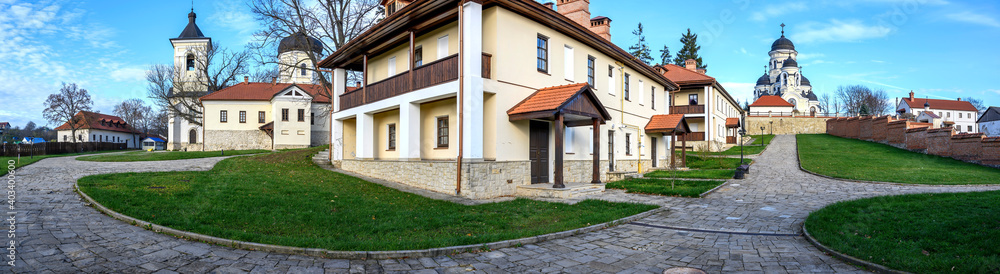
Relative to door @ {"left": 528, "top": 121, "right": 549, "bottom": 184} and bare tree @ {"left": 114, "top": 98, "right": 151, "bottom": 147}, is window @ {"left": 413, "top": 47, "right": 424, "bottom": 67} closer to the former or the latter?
door @ {"left": 528, "top": 121, "right": 549, "bottom": 184}

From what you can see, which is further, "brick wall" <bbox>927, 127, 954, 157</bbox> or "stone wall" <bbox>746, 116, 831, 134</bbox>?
"stone wall" <bbox>746, 116, 831, 134</bbox>

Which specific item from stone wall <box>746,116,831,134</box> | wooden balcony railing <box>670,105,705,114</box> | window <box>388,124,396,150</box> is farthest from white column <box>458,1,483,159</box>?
stone wall <box>746,116,831,134</box>

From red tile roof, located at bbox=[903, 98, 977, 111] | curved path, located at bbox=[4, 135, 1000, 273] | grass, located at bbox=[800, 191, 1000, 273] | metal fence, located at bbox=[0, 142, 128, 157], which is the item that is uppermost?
red tile roof, located at bbox=[903, 98, 977, 111]

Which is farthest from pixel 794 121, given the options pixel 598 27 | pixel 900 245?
pixel 900 245

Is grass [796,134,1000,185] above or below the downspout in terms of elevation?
below

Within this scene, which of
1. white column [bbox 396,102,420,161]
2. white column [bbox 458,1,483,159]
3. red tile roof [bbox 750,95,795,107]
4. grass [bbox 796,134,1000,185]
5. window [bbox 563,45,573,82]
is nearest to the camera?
white column [bbox 458,1,483,159]

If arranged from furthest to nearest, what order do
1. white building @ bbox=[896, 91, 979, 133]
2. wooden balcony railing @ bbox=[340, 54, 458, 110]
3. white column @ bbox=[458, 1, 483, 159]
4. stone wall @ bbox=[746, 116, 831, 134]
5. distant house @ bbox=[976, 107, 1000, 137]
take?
1. white building @ bbox=[896, 91, 979, 133]
2. distant house @ bbox=[976, 107, 1000, 137]
3. stone wall @ bbox=[746, 116, 831, 134]
4. wooden balcony railing @ bbox=[340, 54, 458, 110]
5. white column @ bbox=[458, 1, 483, 159]

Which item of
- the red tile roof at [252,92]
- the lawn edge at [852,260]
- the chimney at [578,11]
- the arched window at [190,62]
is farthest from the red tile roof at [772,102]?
the arched window at [190,62]

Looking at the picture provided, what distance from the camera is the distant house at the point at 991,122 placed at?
57.5 metres

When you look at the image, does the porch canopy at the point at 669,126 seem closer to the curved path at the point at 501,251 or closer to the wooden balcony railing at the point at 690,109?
the wooden balcony railing at the point at 690,109

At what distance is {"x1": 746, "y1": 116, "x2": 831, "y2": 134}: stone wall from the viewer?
54216 mm

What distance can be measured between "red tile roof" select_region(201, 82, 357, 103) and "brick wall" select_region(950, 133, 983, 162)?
43242 millimetres

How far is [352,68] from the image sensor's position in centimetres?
2039

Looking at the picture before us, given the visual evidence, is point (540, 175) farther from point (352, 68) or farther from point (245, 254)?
point (352, 68)
